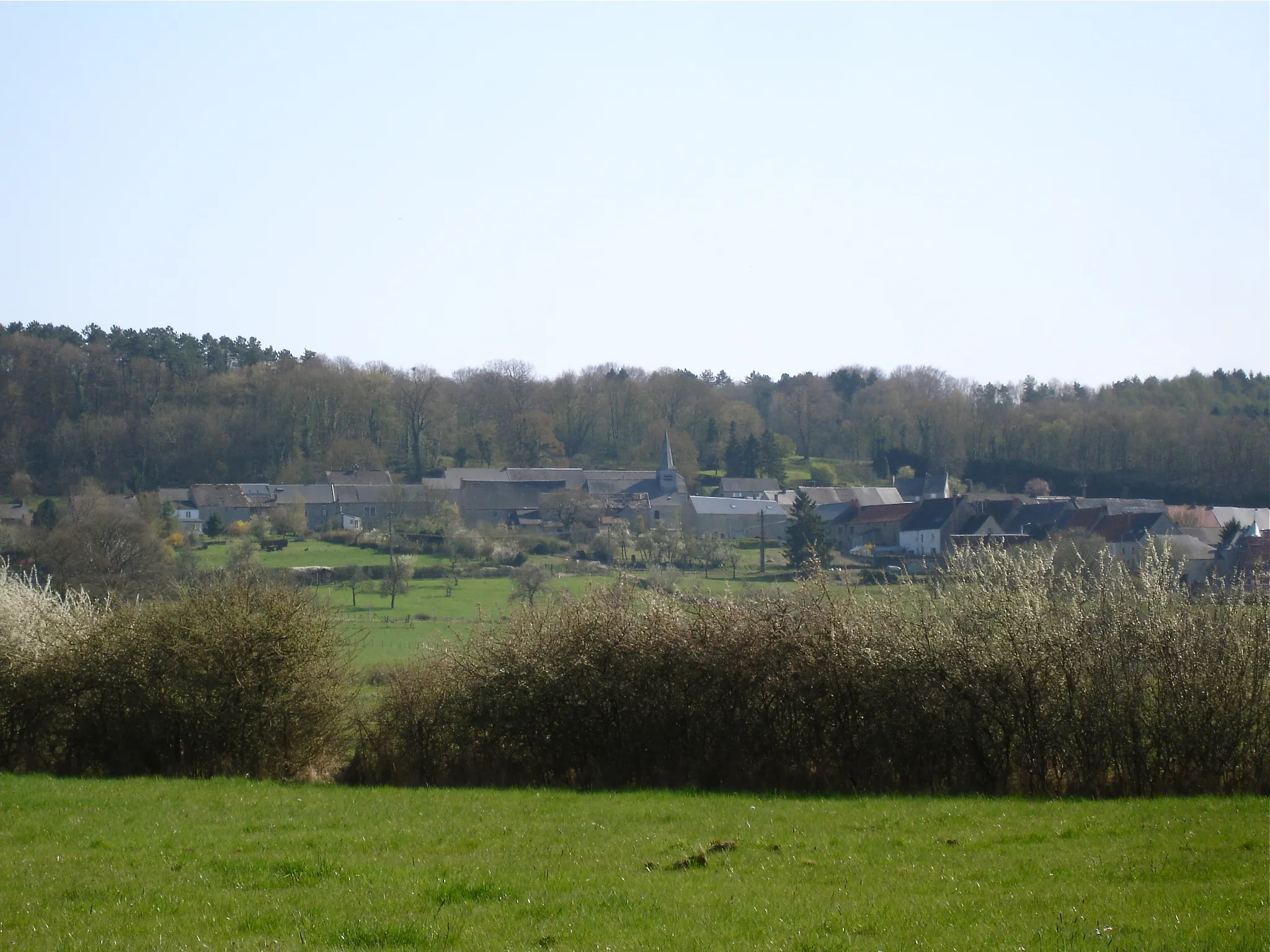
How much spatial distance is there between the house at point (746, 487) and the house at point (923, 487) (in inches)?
432

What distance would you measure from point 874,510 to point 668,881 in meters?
74.6

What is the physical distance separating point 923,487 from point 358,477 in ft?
159

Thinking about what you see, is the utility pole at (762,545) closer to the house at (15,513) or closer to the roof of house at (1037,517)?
the roof of house at (1037,517)

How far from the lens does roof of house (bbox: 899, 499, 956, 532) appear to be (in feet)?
232

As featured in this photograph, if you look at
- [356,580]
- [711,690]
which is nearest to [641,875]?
[711,690]

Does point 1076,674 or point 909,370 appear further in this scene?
point 909,370

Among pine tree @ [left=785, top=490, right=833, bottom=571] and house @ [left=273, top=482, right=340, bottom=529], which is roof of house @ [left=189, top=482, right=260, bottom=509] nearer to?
house @ [left=273, top=482, right=340, bottom=529]

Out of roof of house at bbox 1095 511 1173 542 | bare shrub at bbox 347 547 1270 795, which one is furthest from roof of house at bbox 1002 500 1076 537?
bare shrub at bbox 347 547 1270 795

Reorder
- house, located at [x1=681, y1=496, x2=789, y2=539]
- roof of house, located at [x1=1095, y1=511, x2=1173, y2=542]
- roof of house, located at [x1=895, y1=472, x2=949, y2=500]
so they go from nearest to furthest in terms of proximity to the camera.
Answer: roof of house, located at [x1=1095, y1=511, x2=1173, y2=542] → house, located at [x1=681, y1=496, x2=789, y2=539] → roof of house, located at [x1=895, y1=472, x2=949, y2=500]

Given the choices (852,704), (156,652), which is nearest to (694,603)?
(852,704)

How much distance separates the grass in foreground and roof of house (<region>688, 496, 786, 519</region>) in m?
70.3

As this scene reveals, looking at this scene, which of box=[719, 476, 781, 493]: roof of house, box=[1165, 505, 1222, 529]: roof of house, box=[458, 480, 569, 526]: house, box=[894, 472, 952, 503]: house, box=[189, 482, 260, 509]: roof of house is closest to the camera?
box=[1165, 505, 1222, 529]: roof of house

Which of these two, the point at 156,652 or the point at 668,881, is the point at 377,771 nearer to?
the point at 156,652

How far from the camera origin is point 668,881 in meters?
8.47
